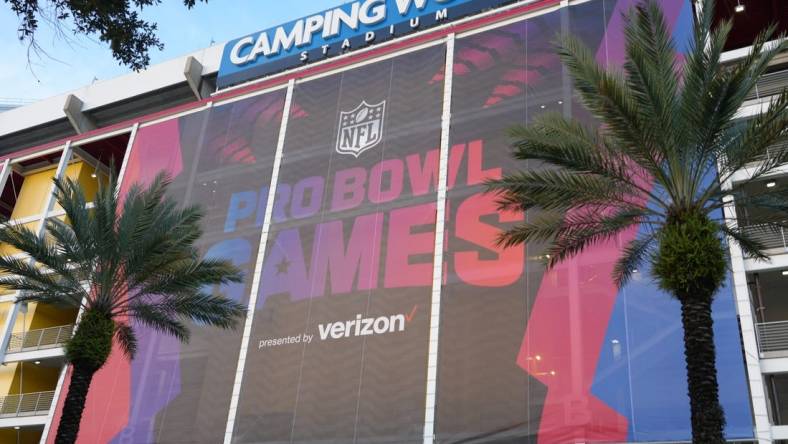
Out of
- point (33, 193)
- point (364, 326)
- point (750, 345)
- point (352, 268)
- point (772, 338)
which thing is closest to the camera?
point (750, 345)

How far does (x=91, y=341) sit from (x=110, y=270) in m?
2.06

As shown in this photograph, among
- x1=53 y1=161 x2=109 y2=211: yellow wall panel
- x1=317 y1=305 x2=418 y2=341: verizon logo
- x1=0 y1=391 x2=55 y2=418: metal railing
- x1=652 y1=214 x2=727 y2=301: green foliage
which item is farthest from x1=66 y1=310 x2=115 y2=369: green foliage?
x1=53 y1=161 x2=109 y2=211: yellow wall panel

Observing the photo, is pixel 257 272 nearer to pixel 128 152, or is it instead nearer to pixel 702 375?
pixel 128 152

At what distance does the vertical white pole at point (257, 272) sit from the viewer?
2725cm

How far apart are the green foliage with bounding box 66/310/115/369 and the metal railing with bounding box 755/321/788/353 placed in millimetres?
17998

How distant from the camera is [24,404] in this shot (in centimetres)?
3559

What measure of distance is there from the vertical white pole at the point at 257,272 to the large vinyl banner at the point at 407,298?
0.61 ft

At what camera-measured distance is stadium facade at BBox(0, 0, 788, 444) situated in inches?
→ 868

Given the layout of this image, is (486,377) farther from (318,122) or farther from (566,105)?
(318,122)

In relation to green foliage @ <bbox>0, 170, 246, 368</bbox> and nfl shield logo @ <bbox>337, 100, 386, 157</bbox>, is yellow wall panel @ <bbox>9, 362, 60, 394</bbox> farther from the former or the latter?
nfl shield logo @ <bbox>337, 100, 386, 157</bbox>

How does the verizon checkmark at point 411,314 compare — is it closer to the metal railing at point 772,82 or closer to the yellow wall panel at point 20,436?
the metal railing at point 772,82

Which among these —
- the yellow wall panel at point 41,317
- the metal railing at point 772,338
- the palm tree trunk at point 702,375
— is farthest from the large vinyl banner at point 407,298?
the yellow wall panel at point 41,317

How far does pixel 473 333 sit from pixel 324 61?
16.3 meters

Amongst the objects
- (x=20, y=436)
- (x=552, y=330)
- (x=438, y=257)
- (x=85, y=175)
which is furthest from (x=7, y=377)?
(x=552, y=330)
